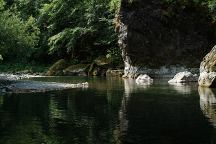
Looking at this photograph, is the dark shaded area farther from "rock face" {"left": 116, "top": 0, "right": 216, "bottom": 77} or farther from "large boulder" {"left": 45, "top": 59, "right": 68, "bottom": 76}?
"large boulder" {"left": 45, "top": 59, "right": 68, "bottom": 76}

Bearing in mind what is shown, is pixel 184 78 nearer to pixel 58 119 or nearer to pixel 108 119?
pixel 108 119

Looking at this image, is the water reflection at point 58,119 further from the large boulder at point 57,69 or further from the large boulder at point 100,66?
the large boulder at point 57,69

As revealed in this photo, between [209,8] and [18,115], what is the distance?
1466 inches

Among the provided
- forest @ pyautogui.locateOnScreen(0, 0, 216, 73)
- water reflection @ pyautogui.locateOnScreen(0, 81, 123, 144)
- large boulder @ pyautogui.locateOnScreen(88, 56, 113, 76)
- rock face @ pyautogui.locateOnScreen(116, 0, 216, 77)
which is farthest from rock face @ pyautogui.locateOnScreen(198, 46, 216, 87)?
large boulder @ pyautogui.locateOnScreen(88, 56, 113, 76)

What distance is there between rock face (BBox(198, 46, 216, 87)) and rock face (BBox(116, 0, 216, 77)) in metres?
13.9

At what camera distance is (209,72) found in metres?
37.6

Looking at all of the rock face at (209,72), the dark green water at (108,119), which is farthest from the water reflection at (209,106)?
the rock face at (209,72)

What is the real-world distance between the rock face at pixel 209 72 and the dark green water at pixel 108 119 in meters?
8.46

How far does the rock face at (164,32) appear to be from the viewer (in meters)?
53.4

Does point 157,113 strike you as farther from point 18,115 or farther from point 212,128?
point 18,115

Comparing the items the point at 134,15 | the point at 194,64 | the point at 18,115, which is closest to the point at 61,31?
the point at 134,15

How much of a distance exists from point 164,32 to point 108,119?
117ft

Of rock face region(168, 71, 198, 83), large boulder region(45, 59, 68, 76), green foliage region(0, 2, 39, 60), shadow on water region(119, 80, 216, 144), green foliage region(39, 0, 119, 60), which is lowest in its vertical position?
shadow on water region(119, 80, 216, 144)

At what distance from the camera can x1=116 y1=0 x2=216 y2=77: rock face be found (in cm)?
5338
